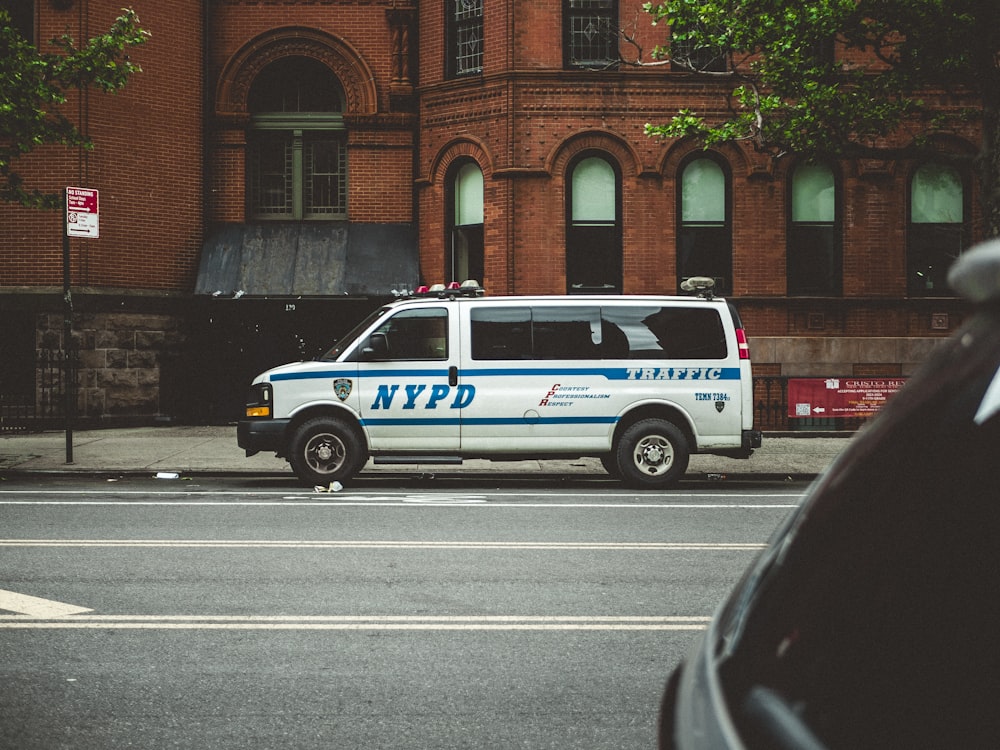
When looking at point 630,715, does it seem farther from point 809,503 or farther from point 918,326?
point 918,326

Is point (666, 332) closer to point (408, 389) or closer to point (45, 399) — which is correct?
point (408, 389)

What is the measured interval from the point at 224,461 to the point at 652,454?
602 cm

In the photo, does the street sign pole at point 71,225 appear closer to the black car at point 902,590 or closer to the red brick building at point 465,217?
the red brick building at point 465,217

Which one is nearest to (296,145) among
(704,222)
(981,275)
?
(704,222)

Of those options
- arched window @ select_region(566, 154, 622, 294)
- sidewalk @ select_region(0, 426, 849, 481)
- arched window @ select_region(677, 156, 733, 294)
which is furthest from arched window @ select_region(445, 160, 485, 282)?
sidewalk @ select_region(0, 426, 849, 481)

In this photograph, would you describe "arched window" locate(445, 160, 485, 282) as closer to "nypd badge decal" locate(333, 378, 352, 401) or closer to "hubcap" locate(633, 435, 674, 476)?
"nypd badge decal" locate(333, 378, 352, 401)

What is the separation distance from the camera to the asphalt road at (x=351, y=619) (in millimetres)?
4523

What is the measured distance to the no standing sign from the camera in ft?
47.1

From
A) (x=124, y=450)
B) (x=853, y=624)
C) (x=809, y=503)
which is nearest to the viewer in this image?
(x=853, y=624)

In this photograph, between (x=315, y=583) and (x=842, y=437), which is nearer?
(x=315, y=583)

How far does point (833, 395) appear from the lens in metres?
18.2

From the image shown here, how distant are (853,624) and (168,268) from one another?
845 inches

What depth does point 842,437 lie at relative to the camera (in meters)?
19.5

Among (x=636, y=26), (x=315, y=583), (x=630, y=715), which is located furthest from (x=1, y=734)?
(x=636, y=26)
